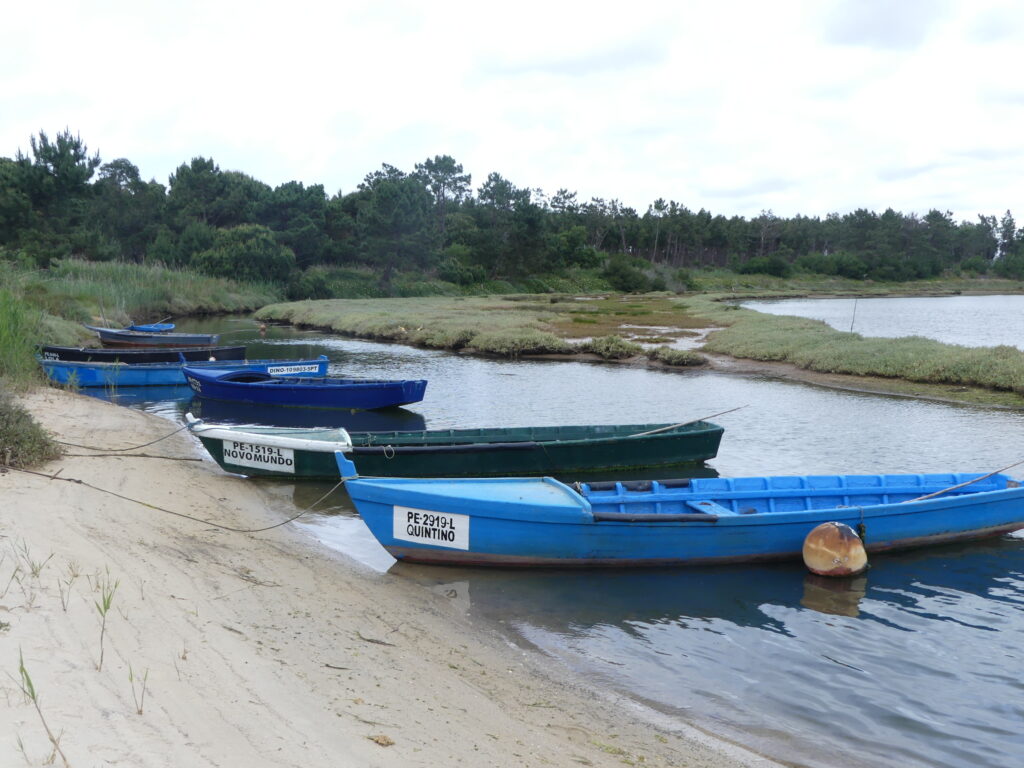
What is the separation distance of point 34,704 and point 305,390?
55.9 ft

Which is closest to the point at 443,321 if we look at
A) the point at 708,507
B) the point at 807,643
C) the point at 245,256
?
the point at 245,256

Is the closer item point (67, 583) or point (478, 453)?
point (67, 583)

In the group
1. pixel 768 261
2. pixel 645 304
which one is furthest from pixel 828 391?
pixel 768 261

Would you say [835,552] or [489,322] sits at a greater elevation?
[489,322]

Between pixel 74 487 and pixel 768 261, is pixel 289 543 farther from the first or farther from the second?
pixel 768 261

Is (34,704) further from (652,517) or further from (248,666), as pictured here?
(652,517)

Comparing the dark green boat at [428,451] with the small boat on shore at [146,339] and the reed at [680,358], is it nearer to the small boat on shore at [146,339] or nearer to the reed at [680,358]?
the reed at [680,358]

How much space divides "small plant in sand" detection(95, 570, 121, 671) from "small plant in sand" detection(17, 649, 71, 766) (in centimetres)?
45

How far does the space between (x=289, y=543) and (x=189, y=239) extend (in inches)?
2539

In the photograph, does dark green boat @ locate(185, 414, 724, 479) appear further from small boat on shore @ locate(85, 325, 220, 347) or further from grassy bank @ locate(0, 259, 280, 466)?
small boat on shore @ locate(85, 325, 220, 347)

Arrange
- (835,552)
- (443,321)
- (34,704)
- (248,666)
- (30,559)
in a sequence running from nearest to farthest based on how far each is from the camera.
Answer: (34,704)
(248,666)
(30,559)
(835,552)
(443,321)

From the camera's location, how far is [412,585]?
9508 millimetres

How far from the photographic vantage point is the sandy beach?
445 cm

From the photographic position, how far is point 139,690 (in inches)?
190
